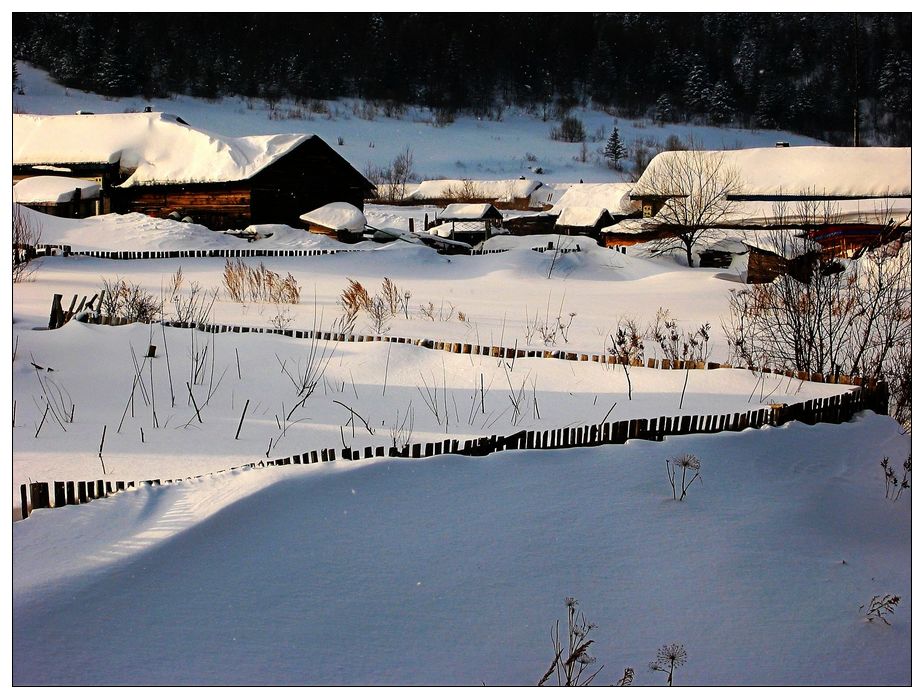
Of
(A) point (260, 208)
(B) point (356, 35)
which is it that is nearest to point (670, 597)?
(A) point (260, 208)

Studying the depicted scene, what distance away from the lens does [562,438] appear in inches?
225

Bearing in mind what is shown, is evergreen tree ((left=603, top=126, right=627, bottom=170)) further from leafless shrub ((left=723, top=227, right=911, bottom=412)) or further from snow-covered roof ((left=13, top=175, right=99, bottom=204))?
leafless shrub ((left=723, top=227, right=911, bottom=412))

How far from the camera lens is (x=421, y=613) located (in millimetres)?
3514

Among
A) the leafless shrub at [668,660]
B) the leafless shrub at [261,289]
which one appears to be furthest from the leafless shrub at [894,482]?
the leafless shrub at [261,289]

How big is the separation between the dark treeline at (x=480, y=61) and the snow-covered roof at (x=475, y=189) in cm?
1896

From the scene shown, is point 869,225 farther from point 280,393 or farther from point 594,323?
point 280,393

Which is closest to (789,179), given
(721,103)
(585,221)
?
(585,221)

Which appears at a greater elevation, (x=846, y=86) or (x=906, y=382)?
(x=846, y=86)

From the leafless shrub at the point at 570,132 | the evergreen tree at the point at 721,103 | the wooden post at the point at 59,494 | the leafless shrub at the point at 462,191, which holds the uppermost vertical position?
the evergreen tree at the point at 721,103

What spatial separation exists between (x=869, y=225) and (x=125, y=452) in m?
29.8

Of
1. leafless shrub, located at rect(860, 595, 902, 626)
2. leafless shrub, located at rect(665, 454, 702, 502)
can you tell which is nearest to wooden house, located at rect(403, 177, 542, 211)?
leafless shrub, located at rect(665, 454, 702, 502)

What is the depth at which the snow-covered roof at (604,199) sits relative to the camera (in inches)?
1554

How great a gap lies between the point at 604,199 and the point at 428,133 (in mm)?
37277

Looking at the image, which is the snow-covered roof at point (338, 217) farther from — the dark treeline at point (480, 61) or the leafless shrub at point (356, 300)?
the dark treeline at point (480, 61)
